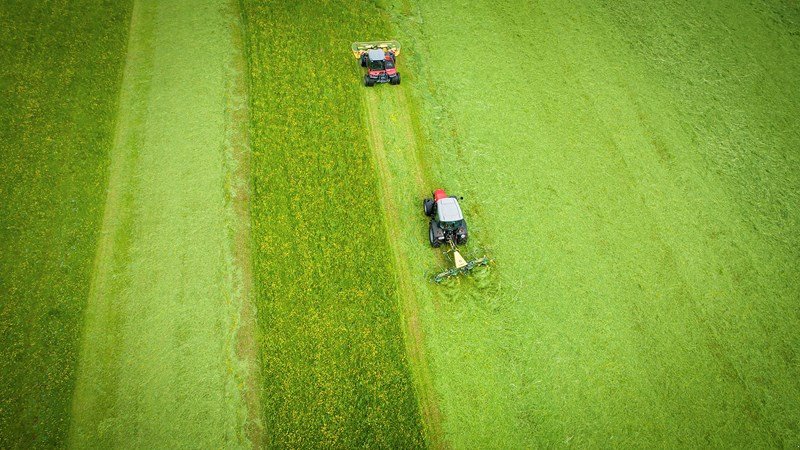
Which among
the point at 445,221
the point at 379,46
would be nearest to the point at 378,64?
the point at 379,46

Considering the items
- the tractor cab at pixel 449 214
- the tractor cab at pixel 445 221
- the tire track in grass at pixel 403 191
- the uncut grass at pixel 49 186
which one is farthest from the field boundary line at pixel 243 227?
the tractor cab at pixel 449 214

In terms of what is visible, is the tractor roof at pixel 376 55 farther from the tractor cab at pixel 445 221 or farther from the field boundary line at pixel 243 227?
the tractor cab at pixel 445 221

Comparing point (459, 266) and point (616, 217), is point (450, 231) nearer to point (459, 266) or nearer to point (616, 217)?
point (459, 266)

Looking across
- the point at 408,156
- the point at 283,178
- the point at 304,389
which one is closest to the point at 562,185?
the point at 408,156

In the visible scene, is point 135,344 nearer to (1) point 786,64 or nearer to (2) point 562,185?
(2) point 562,185

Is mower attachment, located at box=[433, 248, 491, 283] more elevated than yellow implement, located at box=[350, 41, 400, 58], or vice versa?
yellow implement, located at box=[350, 41, 400, 58]

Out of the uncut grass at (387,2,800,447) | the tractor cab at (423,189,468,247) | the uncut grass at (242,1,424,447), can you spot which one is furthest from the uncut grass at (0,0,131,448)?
the tractor cab at (423,189,468,247)

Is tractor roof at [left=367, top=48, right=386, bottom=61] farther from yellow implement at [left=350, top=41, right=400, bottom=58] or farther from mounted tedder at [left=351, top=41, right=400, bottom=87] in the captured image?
yellow implement at [left=350, top=41, right=400, bottom=58]
